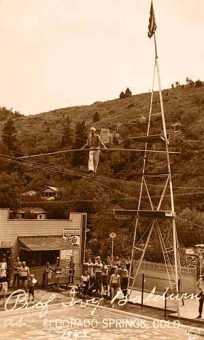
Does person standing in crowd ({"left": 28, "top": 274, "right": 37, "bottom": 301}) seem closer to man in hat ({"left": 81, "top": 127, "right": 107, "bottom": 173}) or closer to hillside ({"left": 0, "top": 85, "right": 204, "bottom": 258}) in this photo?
man in hat ({"left": 81, "top": 127, "right": 107, "bottom": 173})

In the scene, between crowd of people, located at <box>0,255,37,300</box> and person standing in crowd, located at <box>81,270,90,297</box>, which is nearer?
crowd of people, located at <box>0,255,37,300</box>

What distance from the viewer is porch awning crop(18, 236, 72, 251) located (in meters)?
23.7

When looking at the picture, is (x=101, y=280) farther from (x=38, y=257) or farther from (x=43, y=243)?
(x=38, y=257)

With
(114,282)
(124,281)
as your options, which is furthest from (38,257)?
(114,282)

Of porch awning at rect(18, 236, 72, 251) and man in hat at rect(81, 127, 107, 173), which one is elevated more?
man in hat at rect(81, 127, 107, 173)

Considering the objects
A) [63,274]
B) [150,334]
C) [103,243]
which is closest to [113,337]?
[150,334]

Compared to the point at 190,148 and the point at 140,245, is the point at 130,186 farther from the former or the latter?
the point at 140,245

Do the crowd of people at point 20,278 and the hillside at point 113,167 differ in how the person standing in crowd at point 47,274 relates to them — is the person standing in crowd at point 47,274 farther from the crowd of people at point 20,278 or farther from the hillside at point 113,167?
the hillside at point 113,167

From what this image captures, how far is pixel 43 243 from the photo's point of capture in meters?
24.7

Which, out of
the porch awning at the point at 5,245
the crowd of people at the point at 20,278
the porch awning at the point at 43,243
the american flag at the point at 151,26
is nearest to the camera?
the crowd of people at the point at 20,278

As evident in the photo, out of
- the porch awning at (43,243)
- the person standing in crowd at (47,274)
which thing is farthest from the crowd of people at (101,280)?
the porch awning at (43,243)

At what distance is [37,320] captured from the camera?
53.7 feet

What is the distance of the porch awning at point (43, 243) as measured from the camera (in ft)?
77.8

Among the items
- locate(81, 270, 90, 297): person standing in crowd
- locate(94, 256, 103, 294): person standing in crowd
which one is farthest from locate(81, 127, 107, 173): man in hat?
locate(81, 270, 90, 297): person standing in crowd
